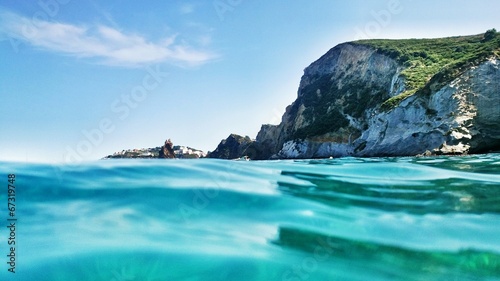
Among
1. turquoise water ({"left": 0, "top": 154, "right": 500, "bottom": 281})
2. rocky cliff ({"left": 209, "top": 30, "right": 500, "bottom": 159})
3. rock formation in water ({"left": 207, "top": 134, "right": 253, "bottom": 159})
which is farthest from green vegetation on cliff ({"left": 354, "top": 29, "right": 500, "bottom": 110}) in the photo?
rock formation in water ({"left": 207, "top": 134, "right": 253, "bottom": 159})

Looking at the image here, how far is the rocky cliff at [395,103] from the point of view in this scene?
35344 millimetres

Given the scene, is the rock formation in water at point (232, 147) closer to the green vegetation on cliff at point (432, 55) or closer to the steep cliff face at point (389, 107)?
the steep cliff face at point (389, 107)

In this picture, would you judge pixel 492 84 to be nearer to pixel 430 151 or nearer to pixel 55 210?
pixel 430 151

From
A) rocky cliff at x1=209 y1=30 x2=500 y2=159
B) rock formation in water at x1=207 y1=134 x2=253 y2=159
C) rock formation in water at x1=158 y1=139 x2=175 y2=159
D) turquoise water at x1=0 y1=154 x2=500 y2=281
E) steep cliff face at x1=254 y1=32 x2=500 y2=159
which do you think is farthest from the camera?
rock formation in water at x1=207 y1=134 x2=253 y2=159

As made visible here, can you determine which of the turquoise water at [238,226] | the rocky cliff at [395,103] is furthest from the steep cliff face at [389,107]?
the turquoise water at [238,226]

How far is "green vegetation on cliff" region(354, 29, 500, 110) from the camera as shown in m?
39.1

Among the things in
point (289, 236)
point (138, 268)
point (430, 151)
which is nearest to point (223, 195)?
point (289, 236)

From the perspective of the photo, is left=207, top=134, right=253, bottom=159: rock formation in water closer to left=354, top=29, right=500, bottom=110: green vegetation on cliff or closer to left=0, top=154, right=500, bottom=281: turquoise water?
left=354, top=29, right=500, bottom=110: green vegetation on cliff

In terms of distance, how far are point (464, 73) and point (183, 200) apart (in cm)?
4079

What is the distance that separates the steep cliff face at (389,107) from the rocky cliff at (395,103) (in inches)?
3.9

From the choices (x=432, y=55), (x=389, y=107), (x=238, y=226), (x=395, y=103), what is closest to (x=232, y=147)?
(x=432, y=55)

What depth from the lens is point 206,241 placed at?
15.5 ft

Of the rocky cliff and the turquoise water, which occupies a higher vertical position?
the rocky cliff

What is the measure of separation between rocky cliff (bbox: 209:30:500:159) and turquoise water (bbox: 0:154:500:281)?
104 ft
